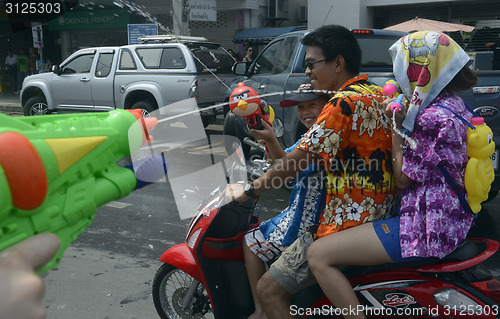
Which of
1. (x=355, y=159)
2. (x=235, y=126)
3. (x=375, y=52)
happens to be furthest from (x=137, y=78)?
(x=355, y=159)

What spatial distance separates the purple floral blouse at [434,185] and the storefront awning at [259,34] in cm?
1600

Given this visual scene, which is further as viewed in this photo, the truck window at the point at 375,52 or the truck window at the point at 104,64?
the truck window at the point at 104,64

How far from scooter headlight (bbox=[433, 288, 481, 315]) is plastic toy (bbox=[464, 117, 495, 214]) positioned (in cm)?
40

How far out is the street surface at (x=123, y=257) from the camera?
3.24 metres

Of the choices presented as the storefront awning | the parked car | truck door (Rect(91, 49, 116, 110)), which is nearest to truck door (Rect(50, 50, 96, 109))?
truck door (Rect(91, 49, 116, 110))

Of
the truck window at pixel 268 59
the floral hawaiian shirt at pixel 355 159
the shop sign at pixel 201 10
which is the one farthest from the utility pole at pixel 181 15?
the floral hawaiian shirt at pixel 355 159

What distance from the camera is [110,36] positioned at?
70.4 feet

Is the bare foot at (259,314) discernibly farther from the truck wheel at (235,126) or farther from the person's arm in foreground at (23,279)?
the truck wheel at (235,126)

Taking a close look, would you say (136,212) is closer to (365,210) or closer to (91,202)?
(365,210)

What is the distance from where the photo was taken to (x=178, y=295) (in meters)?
2.82

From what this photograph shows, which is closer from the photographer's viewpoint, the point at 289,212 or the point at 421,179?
the point at 421,179

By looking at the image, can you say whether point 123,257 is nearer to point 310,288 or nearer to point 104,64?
point 310,288

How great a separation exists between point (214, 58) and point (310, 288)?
28.9ft

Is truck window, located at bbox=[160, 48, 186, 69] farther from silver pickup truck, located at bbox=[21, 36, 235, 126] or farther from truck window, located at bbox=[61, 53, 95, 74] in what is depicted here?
truck window, located at bbox=[61, 53, 95, 74]
